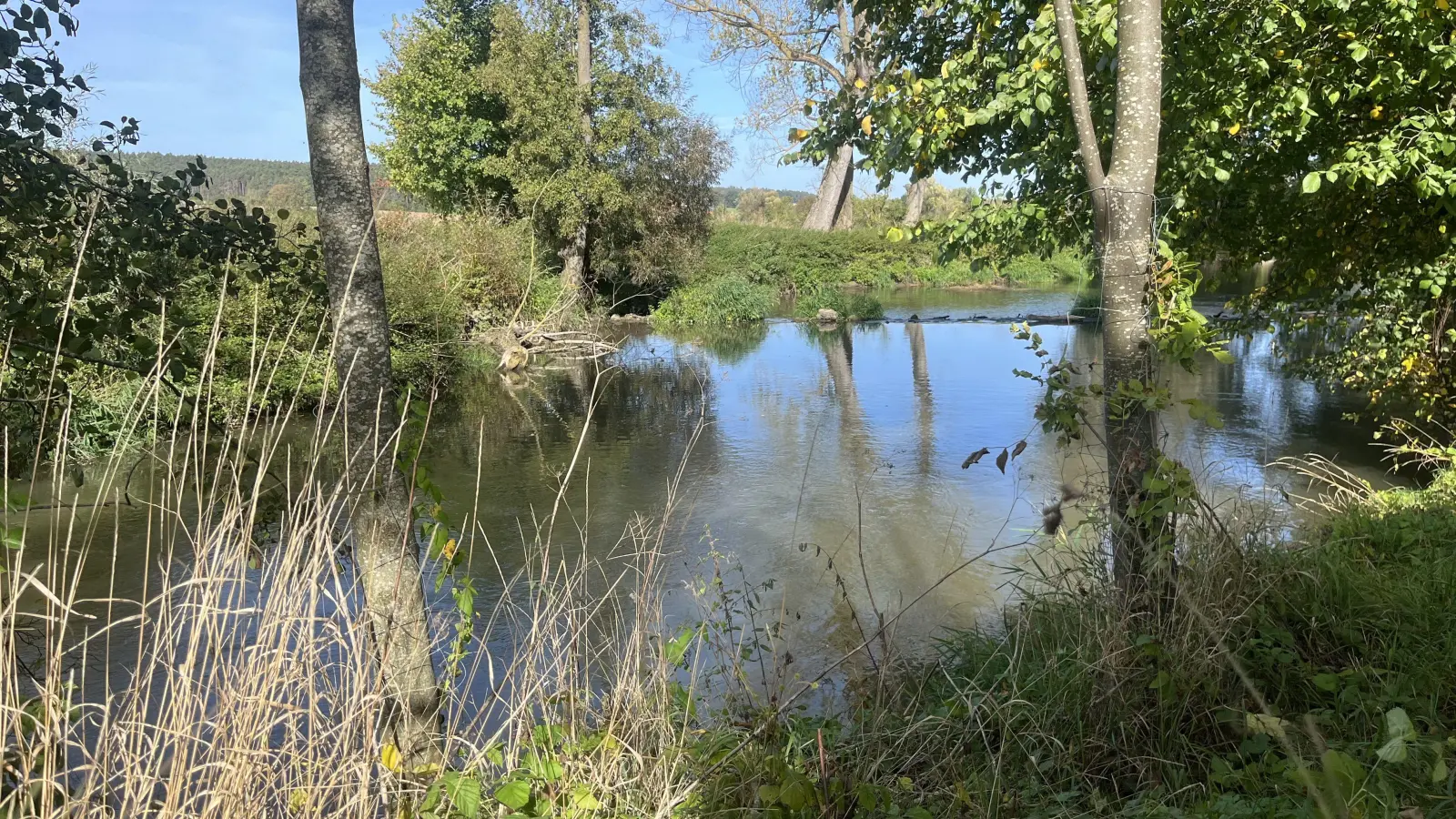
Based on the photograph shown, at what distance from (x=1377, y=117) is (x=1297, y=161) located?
0.56 m

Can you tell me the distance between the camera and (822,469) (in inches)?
294

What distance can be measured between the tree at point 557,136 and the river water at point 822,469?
6.70 m

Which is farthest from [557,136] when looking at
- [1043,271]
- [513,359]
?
[1043,271]

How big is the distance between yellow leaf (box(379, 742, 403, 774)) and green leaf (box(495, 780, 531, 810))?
0.23 metres

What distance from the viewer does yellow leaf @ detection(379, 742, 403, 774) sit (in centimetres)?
200

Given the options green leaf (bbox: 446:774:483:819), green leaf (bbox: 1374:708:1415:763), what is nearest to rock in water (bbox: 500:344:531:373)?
green leaf (bbox: 446:774:483:819)

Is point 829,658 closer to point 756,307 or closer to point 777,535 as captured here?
point 777,535

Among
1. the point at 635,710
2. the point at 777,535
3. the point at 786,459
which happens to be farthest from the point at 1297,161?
the point at 635,710

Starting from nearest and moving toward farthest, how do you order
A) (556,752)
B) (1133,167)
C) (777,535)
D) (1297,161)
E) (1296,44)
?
(556,752), (1133,167), (1296,44), (1297,161), (777,535)

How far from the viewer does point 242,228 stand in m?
3.12

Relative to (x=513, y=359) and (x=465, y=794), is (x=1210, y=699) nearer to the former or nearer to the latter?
(x=465, y=794)

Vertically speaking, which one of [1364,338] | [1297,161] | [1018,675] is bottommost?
[1018,675]

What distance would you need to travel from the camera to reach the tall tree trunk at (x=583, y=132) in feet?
62.5

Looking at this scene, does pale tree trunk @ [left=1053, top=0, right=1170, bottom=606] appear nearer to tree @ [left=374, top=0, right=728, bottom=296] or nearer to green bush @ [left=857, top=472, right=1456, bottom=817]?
green bush @ [left=857, top=472, right=1456, bottom=817]
